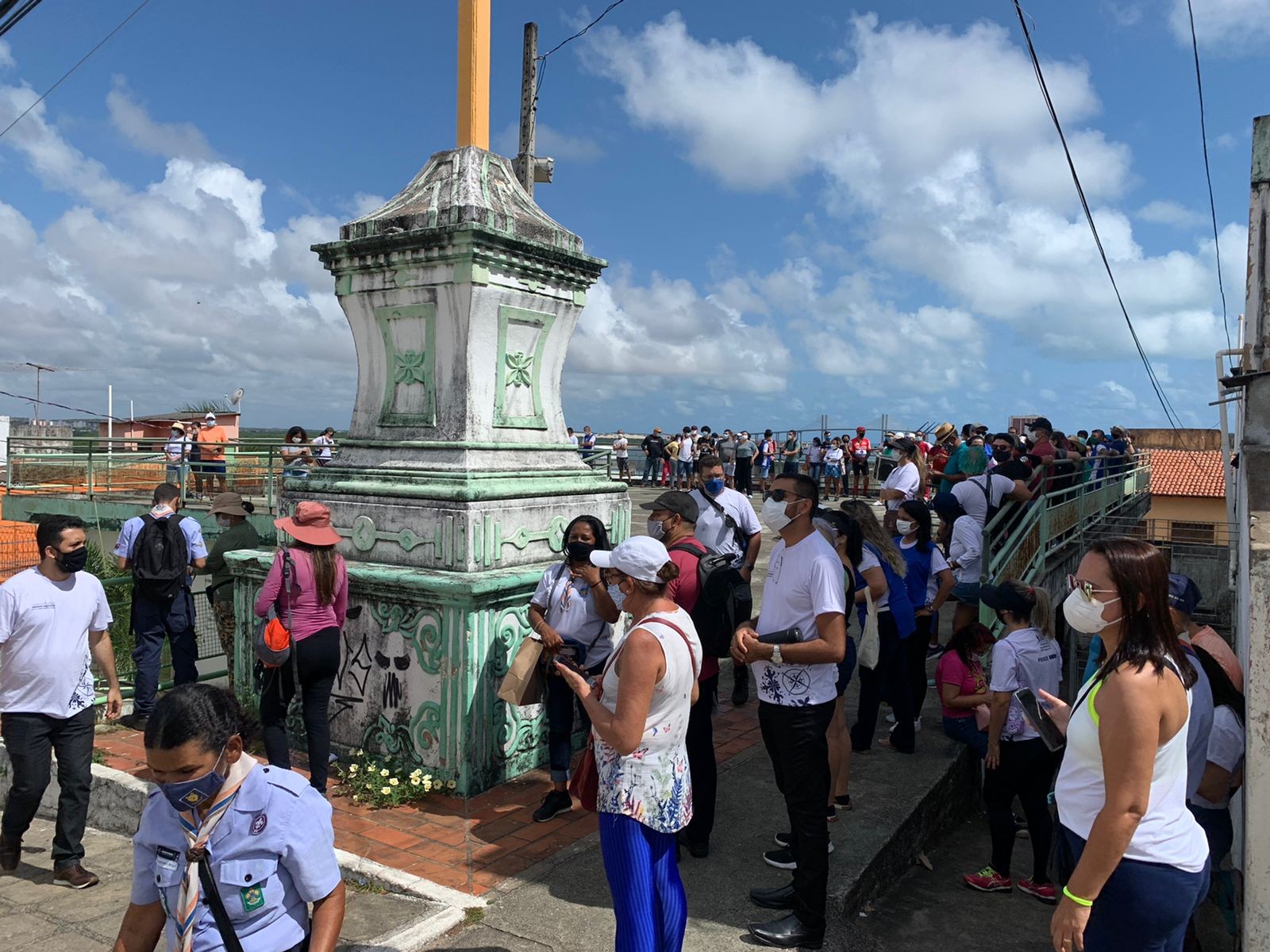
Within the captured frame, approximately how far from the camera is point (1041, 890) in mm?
4395

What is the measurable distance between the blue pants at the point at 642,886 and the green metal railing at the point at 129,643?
4.83 metres

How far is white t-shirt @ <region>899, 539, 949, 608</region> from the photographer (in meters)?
6.28

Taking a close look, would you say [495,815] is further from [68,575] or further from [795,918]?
[68,575]

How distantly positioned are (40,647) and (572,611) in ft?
8.14

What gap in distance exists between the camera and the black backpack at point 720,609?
4211 mm

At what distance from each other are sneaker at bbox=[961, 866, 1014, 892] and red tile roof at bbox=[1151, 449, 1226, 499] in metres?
32.2

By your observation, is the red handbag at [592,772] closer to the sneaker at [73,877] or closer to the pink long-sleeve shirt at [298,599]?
the pink long-sleeve shirt at [298,599]

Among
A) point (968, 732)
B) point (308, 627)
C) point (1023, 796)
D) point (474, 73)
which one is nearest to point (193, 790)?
point (308, 627)

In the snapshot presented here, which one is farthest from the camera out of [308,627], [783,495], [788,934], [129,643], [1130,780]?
[129,643]

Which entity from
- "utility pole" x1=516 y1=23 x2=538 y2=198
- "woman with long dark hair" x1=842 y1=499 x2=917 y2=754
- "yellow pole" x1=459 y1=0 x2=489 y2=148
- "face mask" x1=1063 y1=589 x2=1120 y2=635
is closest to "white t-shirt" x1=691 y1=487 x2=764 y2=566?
"woman with long dark hair" x1=842 y1=499 x2=917 y2=754

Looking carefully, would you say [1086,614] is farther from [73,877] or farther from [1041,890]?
[73,877]

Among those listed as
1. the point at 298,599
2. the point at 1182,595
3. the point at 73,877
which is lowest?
the point at 73,877

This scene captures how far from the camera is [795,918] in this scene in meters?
3.69

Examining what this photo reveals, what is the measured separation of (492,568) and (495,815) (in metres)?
1.32
